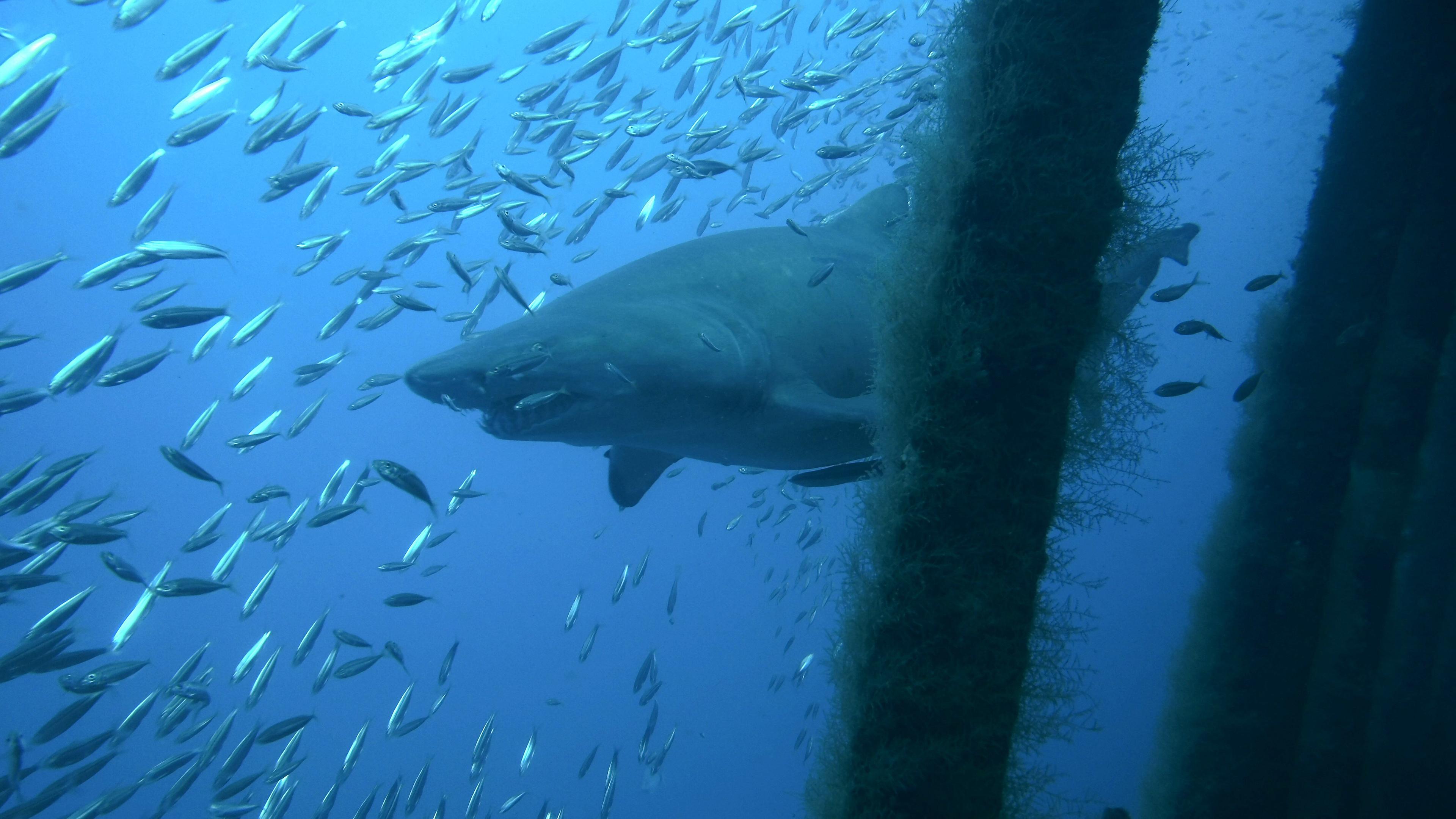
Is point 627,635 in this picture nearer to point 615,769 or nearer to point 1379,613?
point 615,769

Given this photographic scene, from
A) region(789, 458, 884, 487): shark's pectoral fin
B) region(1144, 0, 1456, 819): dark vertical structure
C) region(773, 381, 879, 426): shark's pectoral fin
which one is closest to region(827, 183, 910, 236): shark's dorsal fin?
region(773, 381, 879, 426): shark's pectoral fin

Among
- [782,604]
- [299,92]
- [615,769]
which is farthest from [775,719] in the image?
[299,92]

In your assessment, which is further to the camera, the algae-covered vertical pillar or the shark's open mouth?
Result: the shark's open mouth

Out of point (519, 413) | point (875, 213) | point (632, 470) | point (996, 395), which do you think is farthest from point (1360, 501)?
point (519, 413)

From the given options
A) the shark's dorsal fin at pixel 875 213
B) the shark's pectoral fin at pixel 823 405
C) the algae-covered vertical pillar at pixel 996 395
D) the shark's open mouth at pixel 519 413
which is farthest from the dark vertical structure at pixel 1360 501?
the shark's open mouth at pixel 519 413

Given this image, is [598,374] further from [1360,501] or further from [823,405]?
[1360,501]

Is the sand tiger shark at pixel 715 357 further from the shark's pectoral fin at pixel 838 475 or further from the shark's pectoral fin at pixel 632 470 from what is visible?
the shark's pectoral fin at pixel 632 470

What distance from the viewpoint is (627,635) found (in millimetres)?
49188

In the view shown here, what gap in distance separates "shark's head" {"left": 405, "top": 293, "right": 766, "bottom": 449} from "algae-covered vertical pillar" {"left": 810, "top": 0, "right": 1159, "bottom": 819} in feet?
5.14

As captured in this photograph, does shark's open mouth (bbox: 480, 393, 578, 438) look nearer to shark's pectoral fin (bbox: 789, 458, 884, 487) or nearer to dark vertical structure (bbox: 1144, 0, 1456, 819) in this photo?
shark's pectoral fin (bbox: 789, 458, 884, 487)

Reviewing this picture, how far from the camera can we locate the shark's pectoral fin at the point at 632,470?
18.1ft

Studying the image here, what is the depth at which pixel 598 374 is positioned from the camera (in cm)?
362

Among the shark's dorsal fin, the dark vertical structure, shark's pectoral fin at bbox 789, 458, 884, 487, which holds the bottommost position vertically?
the dark vertical structure

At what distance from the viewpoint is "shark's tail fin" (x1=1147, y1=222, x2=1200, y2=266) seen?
3688 mm
